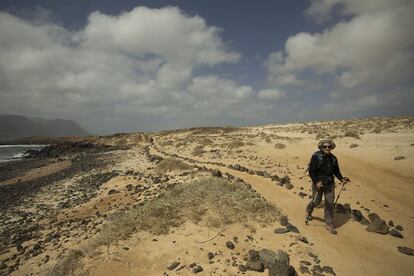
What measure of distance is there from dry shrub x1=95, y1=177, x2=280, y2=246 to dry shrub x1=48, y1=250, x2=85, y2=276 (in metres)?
0.73

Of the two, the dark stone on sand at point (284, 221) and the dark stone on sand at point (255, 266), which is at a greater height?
the dark stone on sand at point (284, 221)

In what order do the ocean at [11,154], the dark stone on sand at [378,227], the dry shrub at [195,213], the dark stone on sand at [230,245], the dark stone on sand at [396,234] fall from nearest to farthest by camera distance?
the dark stone on sand at [230,245]
the dark stone on sand at [396,234]
the dark stone on sand at [378,227]
the dry shrub at [195,213]
the ocean at [11,154]

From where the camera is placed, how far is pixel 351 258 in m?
8.00

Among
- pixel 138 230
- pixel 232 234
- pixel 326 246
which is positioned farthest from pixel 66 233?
pixel 326 246

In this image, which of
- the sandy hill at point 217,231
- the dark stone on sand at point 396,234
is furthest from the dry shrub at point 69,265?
the dark stone on sand at point 396,234

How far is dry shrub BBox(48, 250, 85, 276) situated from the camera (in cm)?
812

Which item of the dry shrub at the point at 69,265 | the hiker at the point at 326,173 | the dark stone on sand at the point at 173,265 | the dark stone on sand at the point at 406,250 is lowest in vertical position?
the dry shrub at the point at 69,265

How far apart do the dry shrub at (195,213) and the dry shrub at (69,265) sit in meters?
0.73

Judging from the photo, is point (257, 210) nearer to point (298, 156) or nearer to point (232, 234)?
point (232, 234)

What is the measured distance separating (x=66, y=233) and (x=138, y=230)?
3.91 meters

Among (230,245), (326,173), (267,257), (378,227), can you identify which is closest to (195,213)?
(230,245)

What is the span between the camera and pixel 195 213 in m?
11.1

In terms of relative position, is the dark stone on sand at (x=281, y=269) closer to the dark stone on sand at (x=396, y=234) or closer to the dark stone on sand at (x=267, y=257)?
the dark stone on sand at (x=267, y=257)

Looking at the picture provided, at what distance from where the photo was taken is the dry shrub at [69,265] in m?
8.12
